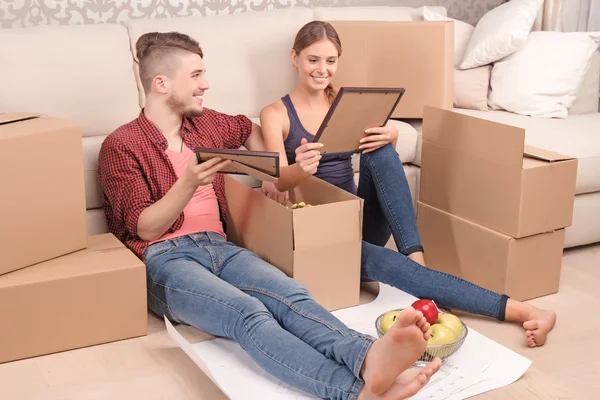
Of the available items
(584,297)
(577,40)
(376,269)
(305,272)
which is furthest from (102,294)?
(577,40)

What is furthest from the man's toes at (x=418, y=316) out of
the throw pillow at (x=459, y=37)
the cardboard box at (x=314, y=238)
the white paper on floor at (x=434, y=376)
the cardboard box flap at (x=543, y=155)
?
the throw pillow at (x=459, y=37)

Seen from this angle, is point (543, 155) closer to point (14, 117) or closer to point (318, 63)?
point (318, 63)

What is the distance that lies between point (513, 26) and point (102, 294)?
1.90 meters

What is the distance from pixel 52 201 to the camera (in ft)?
6.59

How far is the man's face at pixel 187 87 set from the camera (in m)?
2.17

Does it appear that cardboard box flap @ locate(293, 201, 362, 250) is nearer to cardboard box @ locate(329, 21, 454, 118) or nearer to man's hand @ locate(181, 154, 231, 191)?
man's hand @ locate(181, 154, 231, 191)

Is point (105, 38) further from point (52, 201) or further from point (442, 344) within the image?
point (442, 344)

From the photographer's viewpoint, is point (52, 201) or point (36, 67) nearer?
point (52, 201)

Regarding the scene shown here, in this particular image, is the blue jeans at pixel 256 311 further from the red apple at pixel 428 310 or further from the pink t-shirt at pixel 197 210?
the red apple at pixel 428 310

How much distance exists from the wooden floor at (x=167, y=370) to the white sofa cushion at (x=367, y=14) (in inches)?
54.3

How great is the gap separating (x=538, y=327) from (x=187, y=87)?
113 centimetres

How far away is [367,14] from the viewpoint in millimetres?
3127

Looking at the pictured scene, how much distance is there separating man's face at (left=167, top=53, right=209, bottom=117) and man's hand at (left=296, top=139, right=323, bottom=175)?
0.33m

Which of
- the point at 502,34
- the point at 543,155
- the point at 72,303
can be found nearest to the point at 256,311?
the point at 72,303
